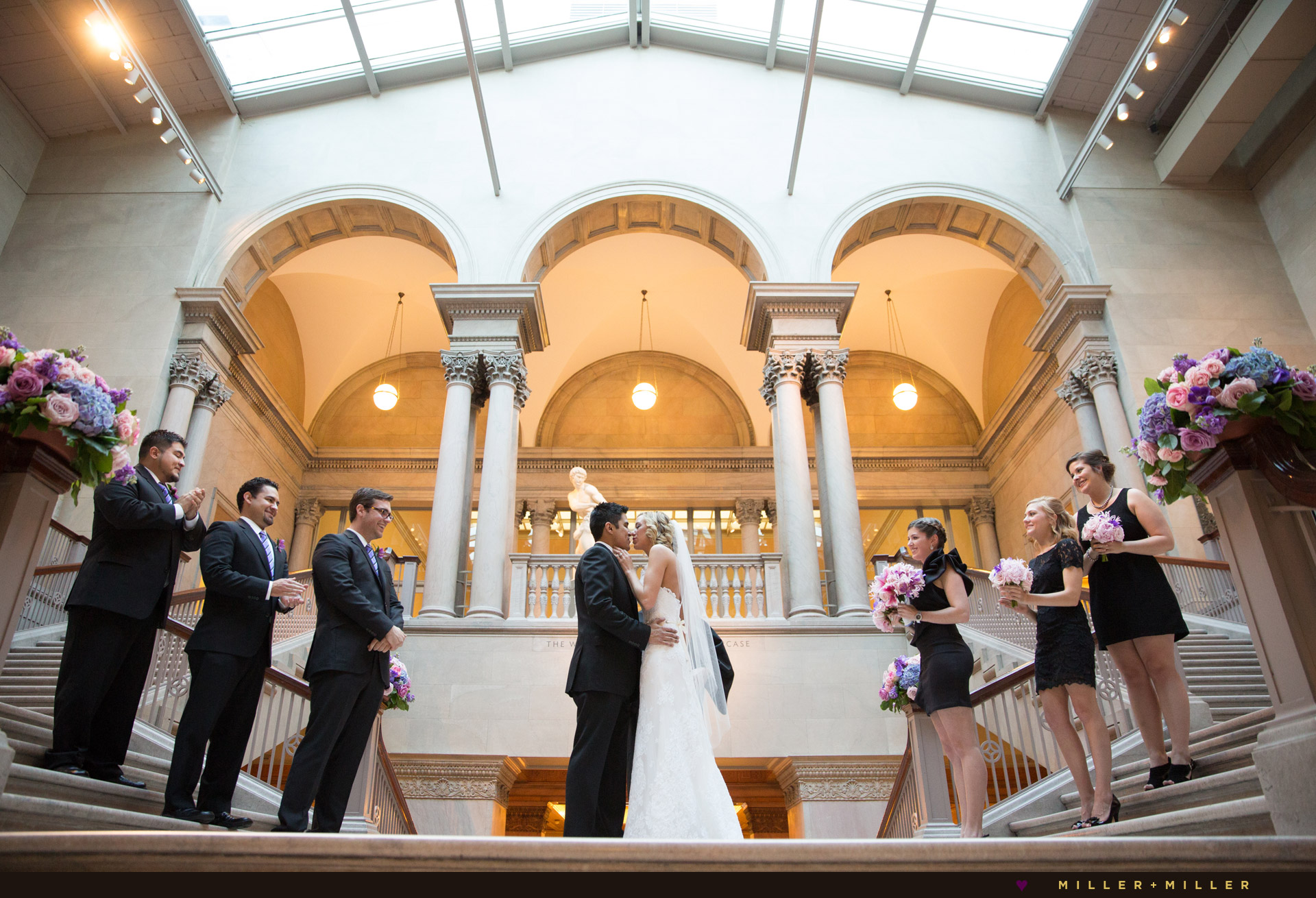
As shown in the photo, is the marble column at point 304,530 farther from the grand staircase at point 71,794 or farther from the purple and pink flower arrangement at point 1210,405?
the purple and pink flower arrangement at point 1210,405

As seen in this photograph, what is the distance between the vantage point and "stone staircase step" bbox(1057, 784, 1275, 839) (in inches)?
125

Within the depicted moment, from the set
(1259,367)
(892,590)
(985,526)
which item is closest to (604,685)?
(892,590)

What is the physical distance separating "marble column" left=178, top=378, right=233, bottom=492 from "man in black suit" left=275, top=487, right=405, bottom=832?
8665 mm

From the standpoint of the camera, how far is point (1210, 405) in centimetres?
365

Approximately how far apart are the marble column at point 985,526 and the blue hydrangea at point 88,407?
16097mm

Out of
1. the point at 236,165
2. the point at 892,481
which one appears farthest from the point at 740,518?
the point at 236,165

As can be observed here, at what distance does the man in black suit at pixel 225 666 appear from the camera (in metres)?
3.97

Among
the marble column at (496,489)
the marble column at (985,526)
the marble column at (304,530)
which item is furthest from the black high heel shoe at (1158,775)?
the marble column at (304,530)

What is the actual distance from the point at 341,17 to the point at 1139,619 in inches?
525

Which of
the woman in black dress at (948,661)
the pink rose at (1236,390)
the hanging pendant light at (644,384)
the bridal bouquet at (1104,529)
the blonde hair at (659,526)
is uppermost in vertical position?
the hanging pendant light at (644,384)

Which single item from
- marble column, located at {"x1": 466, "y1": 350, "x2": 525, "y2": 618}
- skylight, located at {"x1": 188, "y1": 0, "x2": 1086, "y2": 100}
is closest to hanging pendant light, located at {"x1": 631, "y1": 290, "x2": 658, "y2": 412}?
marble column, located at {"x1": 466, "y1": 350, "x2": 525, "y2": 618}

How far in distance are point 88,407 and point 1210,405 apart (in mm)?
4584

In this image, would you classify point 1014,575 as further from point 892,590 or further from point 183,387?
point 183,387

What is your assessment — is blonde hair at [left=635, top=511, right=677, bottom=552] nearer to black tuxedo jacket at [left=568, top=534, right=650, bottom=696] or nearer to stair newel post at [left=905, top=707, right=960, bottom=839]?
black tuxedo jacket at [left=568, top=534, right=650, bottom=696]
